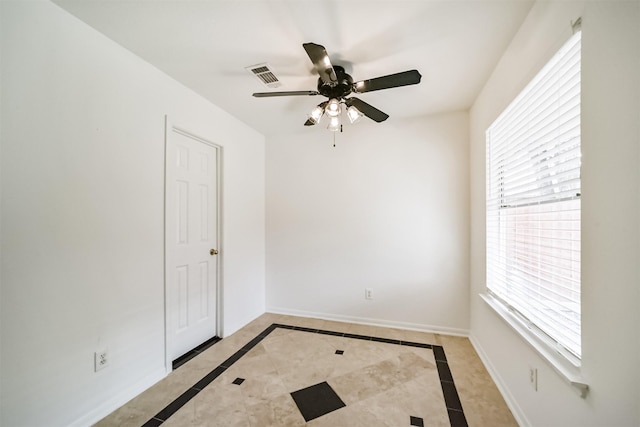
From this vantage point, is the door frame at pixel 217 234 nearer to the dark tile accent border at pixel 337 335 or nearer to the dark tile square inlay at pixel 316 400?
the dark tile accent border at pixel 337 335

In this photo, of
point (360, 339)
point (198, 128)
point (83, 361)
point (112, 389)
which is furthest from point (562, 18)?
point (112, 389)

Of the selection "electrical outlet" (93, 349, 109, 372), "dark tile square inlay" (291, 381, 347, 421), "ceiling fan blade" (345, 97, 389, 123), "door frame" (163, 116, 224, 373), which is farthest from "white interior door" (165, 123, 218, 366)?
"ceiling fan blade" (345, 97, 389, 123)

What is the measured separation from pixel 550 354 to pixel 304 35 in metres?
2.24

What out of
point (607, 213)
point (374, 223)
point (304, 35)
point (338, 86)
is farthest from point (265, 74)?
point (607, 213)

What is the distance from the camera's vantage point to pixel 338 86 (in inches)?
73.2

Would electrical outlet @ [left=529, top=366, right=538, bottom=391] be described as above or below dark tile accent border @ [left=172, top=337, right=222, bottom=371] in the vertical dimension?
above

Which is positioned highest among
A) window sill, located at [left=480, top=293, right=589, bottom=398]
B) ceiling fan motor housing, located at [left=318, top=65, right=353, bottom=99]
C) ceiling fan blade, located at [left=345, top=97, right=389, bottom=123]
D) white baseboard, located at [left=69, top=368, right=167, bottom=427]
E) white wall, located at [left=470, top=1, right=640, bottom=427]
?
ceiling fan motor housing, located at [left=318, top=65, right=353, bottom=99]

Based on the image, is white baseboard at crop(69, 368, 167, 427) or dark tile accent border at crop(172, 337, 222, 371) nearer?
white baseboard at crop(69, 368, 167, 427)

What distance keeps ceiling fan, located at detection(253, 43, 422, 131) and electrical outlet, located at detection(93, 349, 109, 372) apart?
2.02 meters

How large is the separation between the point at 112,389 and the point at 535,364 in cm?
262

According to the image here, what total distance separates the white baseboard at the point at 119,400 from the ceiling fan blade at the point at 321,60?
250cm

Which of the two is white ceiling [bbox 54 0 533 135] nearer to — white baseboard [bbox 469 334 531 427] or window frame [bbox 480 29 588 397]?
window frame [bbox 480 29 588 397]

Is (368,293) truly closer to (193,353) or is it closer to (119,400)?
(193,353)

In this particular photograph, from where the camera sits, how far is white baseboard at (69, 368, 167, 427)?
1578mm
